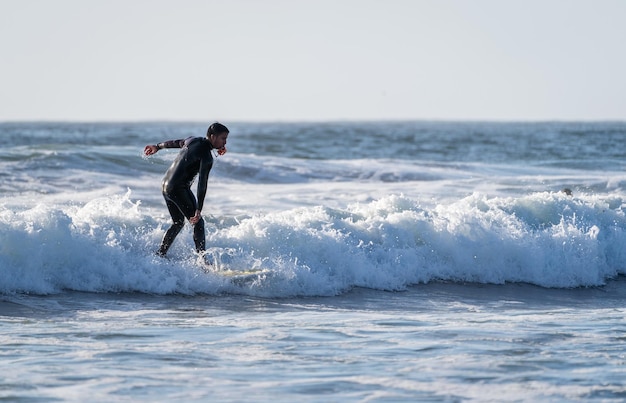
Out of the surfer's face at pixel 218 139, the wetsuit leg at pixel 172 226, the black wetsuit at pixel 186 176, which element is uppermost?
the surfer's face at pixel 218 139

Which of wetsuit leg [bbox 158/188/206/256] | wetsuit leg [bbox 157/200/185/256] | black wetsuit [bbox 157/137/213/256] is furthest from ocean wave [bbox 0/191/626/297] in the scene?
black wetsuit [bbox 157/137/213/256]

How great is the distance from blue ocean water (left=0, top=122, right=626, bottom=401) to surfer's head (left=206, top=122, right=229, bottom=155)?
150 centimetres

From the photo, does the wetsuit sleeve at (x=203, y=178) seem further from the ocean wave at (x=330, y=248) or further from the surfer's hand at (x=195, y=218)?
the ocean wave at (x=330, y=248)

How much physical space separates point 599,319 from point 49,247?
598cm

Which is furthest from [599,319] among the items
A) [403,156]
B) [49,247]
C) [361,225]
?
[403,156]

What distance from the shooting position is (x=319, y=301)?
37.6ft

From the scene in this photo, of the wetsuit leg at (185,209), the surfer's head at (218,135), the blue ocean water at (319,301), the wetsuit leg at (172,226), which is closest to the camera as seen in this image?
the blue ocean water at (319,301)

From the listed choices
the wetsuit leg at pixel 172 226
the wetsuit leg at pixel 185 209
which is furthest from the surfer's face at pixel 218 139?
the wetsuit leg at pixel 172 226

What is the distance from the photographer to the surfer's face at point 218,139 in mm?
11027

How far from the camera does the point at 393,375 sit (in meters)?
7.39

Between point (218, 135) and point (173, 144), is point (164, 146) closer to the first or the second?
point (173, 144)

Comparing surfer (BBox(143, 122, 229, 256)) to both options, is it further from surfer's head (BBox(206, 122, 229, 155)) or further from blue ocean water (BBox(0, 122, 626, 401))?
blue ocean water (BBox(0, 122, 626, 401))

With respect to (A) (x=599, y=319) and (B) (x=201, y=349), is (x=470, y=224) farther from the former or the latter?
(B) (x=201, y=349)

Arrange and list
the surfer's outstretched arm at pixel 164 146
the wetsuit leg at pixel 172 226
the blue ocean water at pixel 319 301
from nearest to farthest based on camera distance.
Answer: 1. the blue ocean water at pixel 319 301
2. the surfer's outstretched arm at pixel 164 146
3. the wetsuit leg at pixel 172 226
